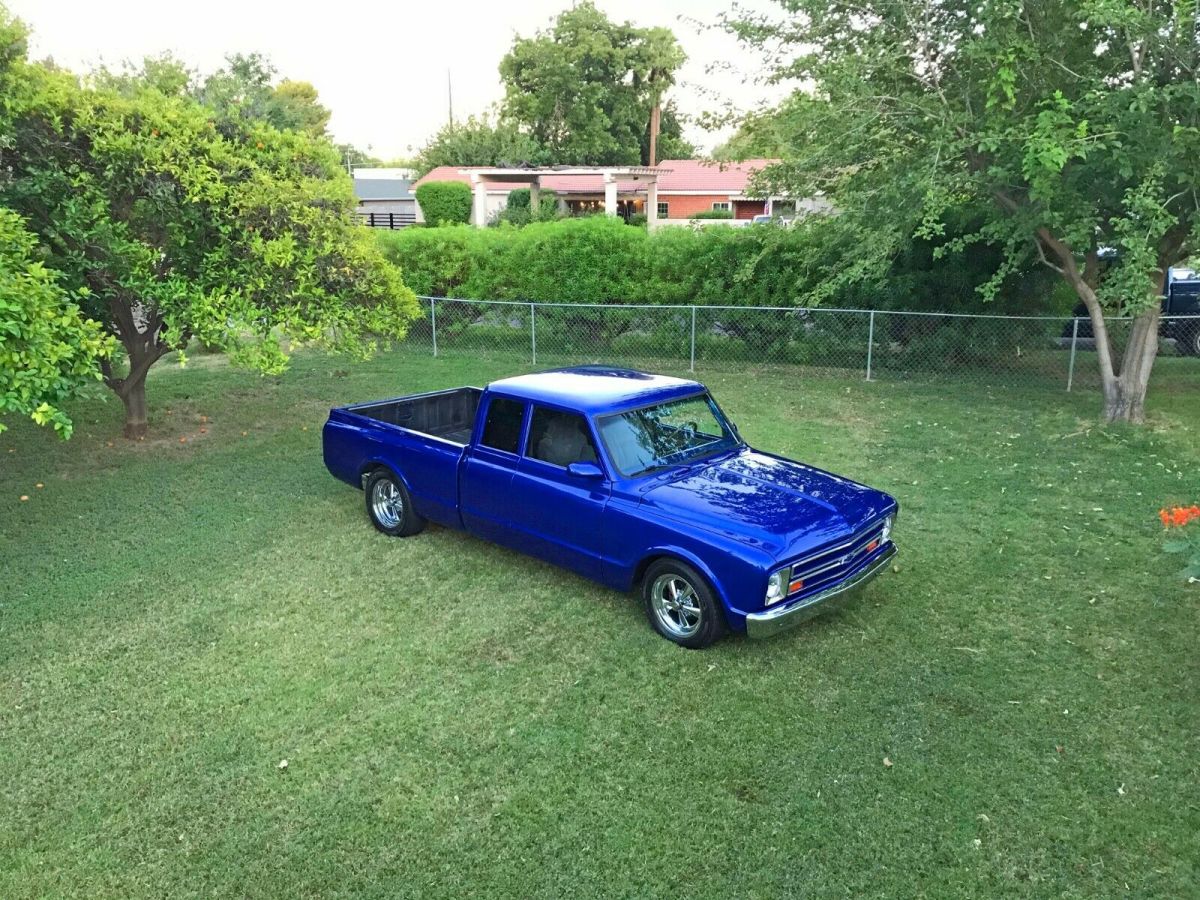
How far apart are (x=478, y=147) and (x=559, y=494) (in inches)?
1655

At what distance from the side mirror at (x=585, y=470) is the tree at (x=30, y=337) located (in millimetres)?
3180

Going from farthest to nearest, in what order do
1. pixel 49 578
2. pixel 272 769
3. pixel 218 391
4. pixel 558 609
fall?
pixel 218 391 < pixel 49 578 < pixel 558 609 < pixel 272 769

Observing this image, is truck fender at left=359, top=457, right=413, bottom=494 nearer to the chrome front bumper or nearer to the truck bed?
the truck bed

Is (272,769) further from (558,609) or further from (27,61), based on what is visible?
(27,61)

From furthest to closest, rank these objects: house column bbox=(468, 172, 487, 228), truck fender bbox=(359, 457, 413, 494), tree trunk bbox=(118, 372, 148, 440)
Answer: house column bbox=(468, 172, 487, 228)
tree trunk bbox=(118, 372, 148, 440)
truck fender bbox=(359, 457, 413, 494)

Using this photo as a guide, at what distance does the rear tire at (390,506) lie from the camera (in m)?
6.92

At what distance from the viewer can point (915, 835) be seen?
12.0ft

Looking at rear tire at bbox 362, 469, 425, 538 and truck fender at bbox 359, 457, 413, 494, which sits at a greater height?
truck fender at bbox 359, 457, 413, 494

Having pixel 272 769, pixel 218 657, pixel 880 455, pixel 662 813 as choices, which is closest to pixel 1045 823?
pixel 662 813

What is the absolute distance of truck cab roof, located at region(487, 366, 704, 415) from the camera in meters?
5.81

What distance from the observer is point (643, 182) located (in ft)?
113

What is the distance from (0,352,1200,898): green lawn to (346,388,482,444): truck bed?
0.97 m

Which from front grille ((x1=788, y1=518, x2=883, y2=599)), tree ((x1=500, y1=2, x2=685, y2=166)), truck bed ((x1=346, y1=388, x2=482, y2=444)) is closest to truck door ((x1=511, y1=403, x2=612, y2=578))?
front grille ((x1=788, y1=518, x2=883, y2=599))

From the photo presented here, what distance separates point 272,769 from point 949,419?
9.32 meters
